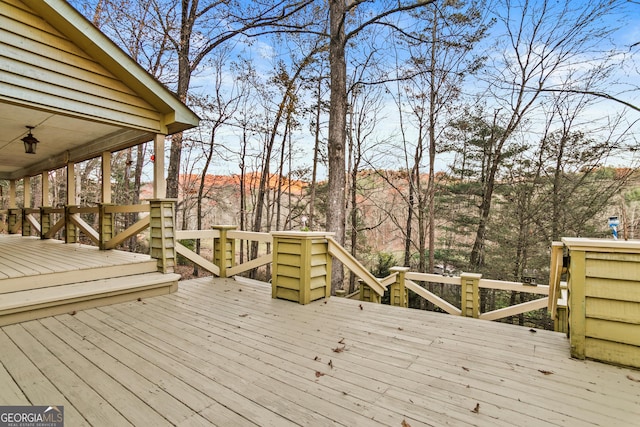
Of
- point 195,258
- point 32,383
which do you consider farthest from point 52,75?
point 32,383

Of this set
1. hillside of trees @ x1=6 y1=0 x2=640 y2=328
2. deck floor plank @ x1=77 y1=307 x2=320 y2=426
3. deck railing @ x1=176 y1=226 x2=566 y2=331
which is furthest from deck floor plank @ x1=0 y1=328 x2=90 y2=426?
hillside of trees @ x1=6 y1=0 x2=640 y2=328

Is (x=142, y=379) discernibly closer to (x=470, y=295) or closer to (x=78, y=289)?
(x=78, y=289)

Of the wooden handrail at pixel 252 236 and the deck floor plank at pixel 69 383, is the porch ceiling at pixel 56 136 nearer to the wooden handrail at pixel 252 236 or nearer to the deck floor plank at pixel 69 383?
the wooden handrail at pixel 252 236

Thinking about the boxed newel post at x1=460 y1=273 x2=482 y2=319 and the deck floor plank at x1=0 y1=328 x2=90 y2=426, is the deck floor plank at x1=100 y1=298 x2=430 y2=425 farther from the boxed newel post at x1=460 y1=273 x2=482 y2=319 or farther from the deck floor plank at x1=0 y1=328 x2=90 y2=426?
the boxed newel post at x1=460 y1=273 x2=482 y2=319

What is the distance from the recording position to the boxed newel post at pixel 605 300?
2.14 m

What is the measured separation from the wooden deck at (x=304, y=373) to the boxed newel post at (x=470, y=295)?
1.10 metres

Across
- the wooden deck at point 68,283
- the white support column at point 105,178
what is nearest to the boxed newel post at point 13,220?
the white support column at point 105,178

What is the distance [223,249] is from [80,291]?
82.5 inches

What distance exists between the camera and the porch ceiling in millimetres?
4105

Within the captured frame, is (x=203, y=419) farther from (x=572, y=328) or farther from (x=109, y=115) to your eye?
(x=109, y=115)

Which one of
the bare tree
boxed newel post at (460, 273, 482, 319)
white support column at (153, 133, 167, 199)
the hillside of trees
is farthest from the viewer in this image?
the bare tree

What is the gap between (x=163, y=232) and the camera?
438 centimetres

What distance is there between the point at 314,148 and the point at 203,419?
470 inches

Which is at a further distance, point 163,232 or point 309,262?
point 163,232
